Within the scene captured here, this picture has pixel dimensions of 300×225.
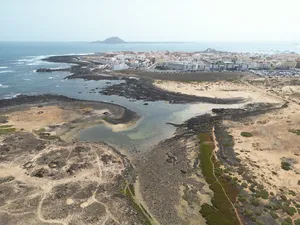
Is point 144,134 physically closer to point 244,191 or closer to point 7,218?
point 244,191

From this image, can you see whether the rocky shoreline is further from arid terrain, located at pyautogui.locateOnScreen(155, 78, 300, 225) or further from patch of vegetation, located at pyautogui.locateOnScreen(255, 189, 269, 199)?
patch of vegetation, located at pyautogui.locateOnScreen(255, 189, 269, 199)

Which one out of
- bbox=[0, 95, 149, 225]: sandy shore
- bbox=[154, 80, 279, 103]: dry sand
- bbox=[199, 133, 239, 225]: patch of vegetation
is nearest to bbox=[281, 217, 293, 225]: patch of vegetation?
bbox=[199, 133, 239, 225]: patch of vegetation

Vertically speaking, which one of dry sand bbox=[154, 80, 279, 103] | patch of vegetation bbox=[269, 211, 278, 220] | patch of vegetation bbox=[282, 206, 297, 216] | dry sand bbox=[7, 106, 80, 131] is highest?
patch of vegetation bbox=[282, 206, 297, 216]

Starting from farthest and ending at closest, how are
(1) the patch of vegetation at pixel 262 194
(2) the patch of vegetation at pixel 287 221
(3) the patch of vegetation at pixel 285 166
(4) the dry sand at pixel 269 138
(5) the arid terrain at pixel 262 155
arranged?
(3) the patch of vegetation at pixel 285 166
(4) the dry sand at pixel 269 138
(1) the patch of vegetation at pixel 262 194
(5) the arid terrain at pixel 262 155
(2) the patch of vegetation at pixel 287 221

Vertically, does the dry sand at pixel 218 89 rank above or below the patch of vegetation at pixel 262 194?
below

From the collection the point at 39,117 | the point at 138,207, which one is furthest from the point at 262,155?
the point at 39,117

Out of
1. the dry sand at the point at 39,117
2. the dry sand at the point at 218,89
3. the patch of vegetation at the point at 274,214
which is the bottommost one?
the dry sand at the point at 218,89

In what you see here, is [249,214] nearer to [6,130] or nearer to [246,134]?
[246,134]

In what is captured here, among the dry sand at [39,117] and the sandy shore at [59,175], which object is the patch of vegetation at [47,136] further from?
the dry sand at [39,117]

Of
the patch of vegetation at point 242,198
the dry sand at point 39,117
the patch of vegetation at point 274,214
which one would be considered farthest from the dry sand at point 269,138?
the dry sand at point 39,117
